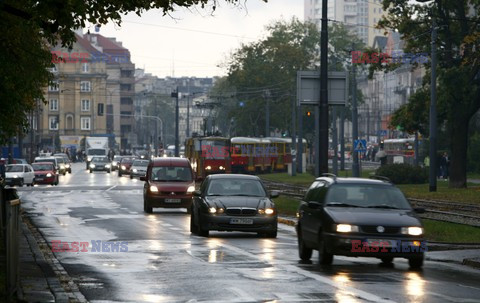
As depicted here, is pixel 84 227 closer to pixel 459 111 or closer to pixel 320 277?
pixel 320 277

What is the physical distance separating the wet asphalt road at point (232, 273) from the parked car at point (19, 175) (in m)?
42.9

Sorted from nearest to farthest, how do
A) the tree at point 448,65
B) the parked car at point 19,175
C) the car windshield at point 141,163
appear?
the tree at point 448,65, the parked car at point 19,175, the car windshield at point 141,163

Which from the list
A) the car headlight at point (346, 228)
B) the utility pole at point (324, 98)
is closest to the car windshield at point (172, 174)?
the utility pole at point (324, 98)

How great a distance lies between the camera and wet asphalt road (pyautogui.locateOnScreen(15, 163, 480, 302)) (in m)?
15.6

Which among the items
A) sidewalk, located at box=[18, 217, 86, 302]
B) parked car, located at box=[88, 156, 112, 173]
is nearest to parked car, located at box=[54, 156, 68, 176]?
parked car, located at box=[88, 156, 112, 173]

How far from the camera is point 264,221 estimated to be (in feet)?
93.4

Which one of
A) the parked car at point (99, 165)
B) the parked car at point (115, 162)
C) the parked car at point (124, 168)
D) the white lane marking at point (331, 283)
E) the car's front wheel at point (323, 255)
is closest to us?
the white lane marking at point (331, 283)

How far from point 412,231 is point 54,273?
5535 millimetres

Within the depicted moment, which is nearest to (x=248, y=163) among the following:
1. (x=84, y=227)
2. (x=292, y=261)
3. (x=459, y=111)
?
(x=459, y=111)

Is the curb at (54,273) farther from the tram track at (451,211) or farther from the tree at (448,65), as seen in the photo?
the tree at (448,65)

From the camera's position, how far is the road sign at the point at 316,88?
40.1 meters

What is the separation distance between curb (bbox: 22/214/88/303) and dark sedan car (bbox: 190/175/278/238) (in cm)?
360

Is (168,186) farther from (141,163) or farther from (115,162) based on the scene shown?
(115,162)

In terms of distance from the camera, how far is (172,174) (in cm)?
4309
